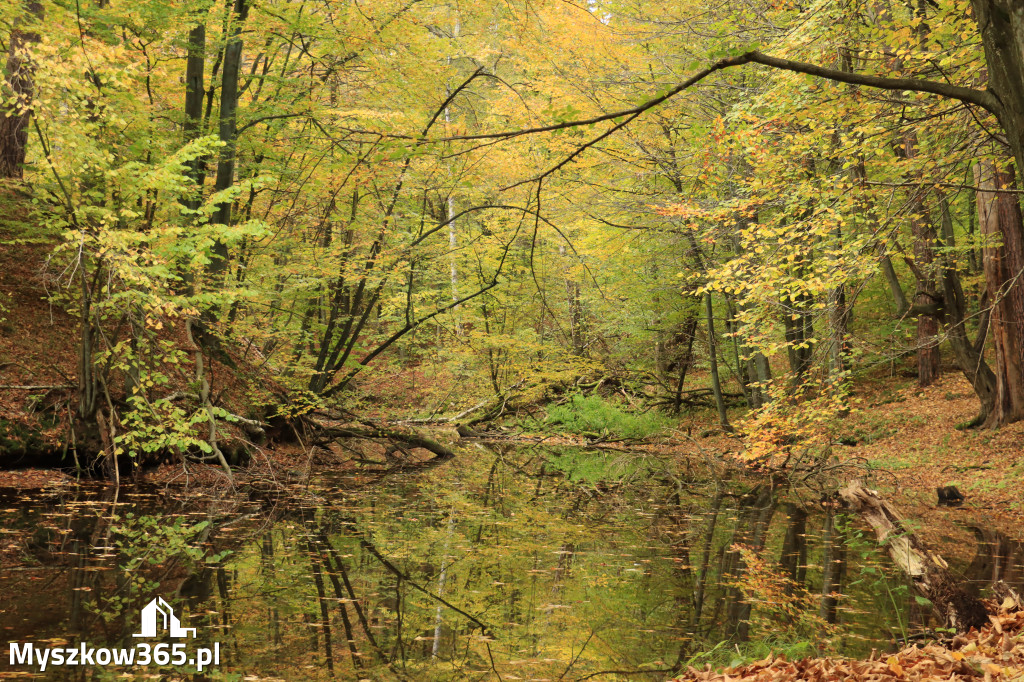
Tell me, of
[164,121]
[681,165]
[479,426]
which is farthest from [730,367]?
[164,121]

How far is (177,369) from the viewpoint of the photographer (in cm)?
1082

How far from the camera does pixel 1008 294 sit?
12297mm

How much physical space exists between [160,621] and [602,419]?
13.8m

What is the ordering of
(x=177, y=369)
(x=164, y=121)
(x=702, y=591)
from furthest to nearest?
(x=164, y=121)
(x=177, y=369)
(x=702, y=591)

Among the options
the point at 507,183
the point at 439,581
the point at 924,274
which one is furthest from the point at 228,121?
the point at 924,274

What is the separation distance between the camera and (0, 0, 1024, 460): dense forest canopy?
7.90 meters

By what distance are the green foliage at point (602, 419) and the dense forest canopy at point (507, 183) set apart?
1.00m

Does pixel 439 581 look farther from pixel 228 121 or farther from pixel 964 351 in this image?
pixel 964 351

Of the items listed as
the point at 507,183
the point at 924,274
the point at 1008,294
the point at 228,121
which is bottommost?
the point at 1008,294

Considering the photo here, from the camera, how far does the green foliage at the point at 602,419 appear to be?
17.6 meters

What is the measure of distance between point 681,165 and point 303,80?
7.25 m

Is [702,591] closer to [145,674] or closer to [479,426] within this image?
[145,674]

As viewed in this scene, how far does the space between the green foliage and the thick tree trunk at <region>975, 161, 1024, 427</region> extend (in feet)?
22.7

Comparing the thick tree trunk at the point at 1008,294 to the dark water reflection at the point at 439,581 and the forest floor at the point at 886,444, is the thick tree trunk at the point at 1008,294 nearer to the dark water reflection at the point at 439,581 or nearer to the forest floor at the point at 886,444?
the forest floor at the point at 886,444
